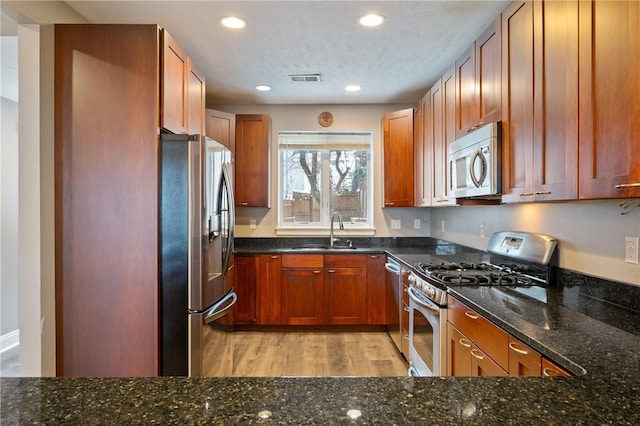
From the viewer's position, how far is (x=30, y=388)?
76 centimetres

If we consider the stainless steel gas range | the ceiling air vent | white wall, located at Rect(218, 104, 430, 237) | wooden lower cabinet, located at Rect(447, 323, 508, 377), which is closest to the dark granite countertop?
wooden lower cabinet, located at Rect(447, 323, 508, 377)

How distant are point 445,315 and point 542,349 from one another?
90 centimetres

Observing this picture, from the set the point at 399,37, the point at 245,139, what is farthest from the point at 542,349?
the point at 245,139

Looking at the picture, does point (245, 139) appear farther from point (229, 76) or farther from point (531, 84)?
point (531, 84)

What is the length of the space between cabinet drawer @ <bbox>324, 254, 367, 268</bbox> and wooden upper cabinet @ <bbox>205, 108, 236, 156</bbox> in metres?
1.54

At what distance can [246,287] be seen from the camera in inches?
149

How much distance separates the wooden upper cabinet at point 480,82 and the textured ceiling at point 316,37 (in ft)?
0.52

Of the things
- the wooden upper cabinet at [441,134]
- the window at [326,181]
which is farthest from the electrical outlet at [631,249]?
the window at [326,181]

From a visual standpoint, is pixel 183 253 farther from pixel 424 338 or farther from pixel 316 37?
pixel 316 37

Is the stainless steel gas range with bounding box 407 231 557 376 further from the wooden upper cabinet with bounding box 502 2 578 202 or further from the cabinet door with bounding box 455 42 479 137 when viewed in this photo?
the cabinet door with bounding box 455 42 479 137

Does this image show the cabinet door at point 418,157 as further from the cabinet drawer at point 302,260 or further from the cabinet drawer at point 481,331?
the cabinet drawer at point 481,331

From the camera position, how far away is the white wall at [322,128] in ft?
14.0

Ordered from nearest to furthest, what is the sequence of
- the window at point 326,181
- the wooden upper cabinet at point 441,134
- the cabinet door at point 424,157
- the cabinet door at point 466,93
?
the cabinet door at point 466,93, the wooden upper cabinet at point 441,134, the cabinet door at point 424,157, the window at point 326,181

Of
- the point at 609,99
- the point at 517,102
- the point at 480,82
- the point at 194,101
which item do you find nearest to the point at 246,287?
the point at 194,101
